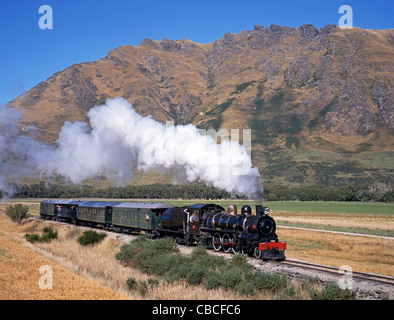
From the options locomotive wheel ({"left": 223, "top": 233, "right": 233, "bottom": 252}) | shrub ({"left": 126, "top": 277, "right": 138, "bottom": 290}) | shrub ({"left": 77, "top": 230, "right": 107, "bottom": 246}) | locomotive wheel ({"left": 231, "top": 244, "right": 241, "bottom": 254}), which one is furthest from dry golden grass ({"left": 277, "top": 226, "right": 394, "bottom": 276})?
shrub ({"left": 77, "top": 230, "right": 107, "bottom": 246})

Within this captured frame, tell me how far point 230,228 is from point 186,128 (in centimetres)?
2524

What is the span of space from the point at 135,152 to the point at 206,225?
4172 centimetres

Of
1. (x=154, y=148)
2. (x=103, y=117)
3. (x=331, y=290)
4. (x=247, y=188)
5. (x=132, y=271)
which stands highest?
(x=103, y=117)

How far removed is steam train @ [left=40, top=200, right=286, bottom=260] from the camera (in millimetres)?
26578

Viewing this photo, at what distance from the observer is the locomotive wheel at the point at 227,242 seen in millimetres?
28519

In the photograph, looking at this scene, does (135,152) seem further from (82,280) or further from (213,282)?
(213,282)

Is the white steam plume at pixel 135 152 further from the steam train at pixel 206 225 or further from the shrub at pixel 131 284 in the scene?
the shrub at pixel 131 284

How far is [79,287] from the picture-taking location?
64.4 ft

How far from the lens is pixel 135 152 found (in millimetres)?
70312

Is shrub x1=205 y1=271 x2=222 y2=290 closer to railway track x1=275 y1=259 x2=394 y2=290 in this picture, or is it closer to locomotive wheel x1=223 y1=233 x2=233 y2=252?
railway track x1=275 y1=259 x2=394 y2=290

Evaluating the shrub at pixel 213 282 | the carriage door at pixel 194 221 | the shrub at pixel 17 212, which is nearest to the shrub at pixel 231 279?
the shrub at pixel 213 282

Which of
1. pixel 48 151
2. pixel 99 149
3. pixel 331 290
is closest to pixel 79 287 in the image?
pixel 331 290

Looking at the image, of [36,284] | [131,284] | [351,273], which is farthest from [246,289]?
[36,284]
